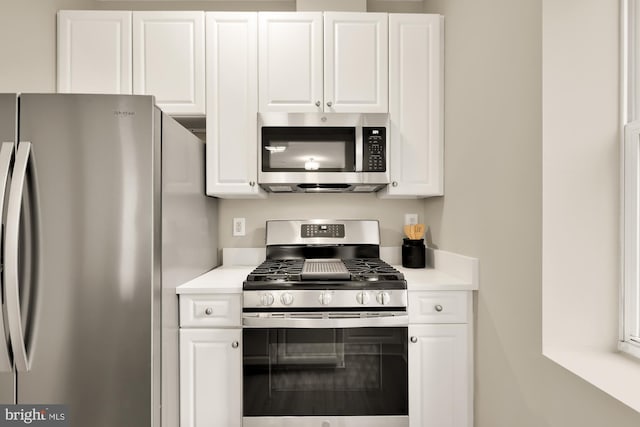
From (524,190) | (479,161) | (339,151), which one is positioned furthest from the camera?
(339,151)

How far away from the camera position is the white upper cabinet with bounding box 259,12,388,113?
2029mm

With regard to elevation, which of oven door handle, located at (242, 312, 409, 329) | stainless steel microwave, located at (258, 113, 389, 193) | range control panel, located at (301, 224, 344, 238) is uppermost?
stainless steel microwave, located at (258, 113, 389, 193)

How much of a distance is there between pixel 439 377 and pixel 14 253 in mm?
1809

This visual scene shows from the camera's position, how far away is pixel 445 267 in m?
2.01

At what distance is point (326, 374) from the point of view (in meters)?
1.68

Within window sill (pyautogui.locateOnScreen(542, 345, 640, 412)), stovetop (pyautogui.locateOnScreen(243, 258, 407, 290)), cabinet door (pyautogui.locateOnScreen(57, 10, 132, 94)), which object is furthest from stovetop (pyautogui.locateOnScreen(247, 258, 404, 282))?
cabinet door (pyautogui.locateOnScreen(57, 10, 132, 94))

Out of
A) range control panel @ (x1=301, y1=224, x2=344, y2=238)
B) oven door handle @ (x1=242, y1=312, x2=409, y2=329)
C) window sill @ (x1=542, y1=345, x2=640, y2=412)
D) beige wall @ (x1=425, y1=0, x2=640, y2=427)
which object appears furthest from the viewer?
range control panel @ (x1=301, y1=224, x2=344, y2=238)

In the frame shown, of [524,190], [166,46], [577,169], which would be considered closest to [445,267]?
[524,190]

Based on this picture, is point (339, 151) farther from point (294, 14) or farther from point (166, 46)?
point (166, 46)

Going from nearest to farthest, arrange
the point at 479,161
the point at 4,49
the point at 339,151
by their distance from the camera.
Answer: the point at 479,161 < the point at 4,49 < the point at 339,151

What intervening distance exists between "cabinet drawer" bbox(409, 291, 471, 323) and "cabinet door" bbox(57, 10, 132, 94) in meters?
1.92

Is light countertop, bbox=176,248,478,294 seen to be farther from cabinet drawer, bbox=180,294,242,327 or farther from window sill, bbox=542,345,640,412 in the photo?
window sill, bbox=542,345,640,412

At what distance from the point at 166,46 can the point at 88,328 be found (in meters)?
1.51

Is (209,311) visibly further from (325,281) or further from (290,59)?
(290,59)
